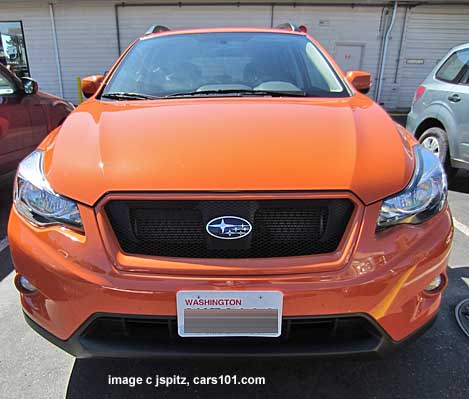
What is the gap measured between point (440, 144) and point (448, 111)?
0.38 m

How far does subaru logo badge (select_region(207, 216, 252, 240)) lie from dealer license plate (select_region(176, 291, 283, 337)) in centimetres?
19

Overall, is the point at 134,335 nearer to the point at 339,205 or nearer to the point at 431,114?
the point at 339,205

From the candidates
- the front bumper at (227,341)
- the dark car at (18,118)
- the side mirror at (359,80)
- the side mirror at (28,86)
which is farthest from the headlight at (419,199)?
the side mirror at (28,86)

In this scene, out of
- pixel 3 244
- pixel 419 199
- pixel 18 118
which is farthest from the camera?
pixel 18 118

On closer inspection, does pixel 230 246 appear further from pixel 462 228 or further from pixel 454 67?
pixel 454 67

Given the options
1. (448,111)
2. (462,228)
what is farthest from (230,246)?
(448,111)

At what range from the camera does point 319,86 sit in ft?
7.87

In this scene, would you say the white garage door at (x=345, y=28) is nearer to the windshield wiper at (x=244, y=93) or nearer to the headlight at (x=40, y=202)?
the windshield wiper at (x=244, y=93)

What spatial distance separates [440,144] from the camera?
4.61m

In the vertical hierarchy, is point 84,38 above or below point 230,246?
below

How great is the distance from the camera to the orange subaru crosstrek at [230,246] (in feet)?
4.50

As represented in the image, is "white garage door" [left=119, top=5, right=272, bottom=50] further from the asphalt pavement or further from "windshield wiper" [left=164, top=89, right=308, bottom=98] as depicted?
the asphalt pavement

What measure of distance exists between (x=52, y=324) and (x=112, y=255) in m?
0.39

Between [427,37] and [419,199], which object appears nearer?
[419,199]
